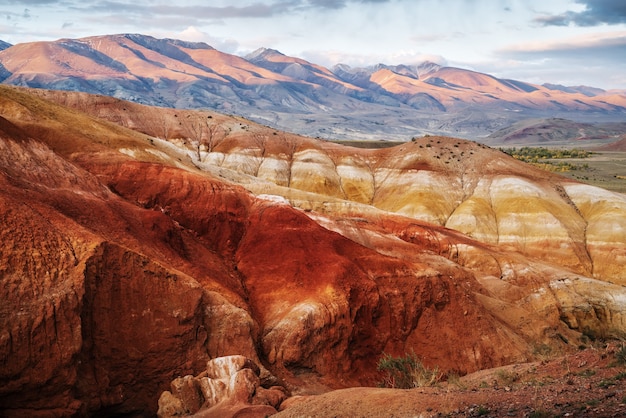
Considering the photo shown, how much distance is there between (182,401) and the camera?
2070 cm

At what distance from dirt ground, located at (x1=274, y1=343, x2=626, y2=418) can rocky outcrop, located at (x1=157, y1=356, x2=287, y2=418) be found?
126 centimetres

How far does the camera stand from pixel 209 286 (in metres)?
30.0

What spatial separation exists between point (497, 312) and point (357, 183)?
53.3m

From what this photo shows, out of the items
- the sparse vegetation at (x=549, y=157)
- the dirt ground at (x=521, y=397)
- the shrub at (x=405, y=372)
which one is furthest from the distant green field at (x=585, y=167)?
the dirt ground at (x=521, y=397)

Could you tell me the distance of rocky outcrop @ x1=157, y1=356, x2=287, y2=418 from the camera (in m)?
20.0

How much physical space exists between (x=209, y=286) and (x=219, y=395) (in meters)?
9.73

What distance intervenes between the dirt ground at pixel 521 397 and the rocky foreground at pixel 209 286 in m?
2.77

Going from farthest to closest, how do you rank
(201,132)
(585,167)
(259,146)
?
(585,167) < (201,132) < (259,146)

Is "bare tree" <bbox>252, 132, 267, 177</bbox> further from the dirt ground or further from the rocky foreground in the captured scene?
the dirt ground

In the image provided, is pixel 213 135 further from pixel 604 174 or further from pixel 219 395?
pixel 604 174

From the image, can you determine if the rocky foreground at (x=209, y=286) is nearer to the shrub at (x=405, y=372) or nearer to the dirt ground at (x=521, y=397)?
A: the dirt ground at (x=521, y=397)

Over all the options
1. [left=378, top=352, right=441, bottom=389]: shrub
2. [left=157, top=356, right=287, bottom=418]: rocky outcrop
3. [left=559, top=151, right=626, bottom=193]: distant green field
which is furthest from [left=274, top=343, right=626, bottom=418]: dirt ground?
[left=559, top=151, right=626, bottom=193]: distant green field

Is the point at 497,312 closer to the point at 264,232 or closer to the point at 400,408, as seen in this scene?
the point at 264,232

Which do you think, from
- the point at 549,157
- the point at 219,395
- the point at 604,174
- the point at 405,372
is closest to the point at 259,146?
the point at 405,372
